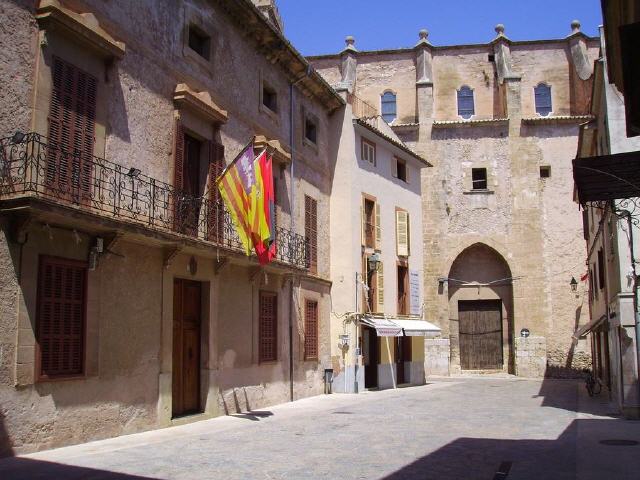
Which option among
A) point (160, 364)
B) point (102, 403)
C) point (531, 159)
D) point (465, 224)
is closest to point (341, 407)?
point (160, 364)

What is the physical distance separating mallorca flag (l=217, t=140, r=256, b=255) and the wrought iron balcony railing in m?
0.70

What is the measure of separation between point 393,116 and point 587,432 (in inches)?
1043

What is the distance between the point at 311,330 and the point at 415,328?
587cm

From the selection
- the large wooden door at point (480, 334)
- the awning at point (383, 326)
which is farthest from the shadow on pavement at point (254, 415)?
the large wooden door at point (480, 334)

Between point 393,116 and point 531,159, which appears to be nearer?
point 531,159

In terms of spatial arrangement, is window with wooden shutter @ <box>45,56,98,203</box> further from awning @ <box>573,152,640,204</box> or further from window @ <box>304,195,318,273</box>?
window @ <box>304,195,318,273</box>

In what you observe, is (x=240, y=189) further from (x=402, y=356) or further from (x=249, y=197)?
(x=402, y=356)

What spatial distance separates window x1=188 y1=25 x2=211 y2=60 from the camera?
622 inches

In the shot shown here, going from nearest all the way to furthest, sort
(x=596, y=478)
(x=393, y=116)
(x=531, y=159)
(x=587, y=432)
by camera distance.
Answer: (x=596, y=478) < (x=587, y=432) < (x=531, y=159) < (x=393, y=116)

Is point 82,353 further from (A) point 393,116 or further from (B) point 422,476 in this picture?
(A) point 393,116

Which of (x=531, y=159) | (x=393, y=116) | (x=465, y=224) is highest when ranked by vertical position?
(x=393, y=116)

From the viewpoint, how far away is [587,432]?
12.9 meters

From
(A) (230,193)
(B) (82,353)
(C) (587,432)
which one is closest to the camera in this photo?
(B) (82,353)

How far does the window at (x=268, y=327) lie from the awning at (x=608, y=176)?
30.3ft
